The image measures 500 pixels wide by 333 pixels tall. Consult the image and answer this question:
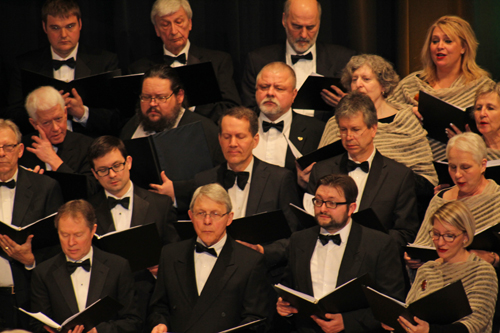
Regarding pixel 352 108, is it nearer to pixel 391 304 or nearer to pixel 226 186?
pixel 226 186

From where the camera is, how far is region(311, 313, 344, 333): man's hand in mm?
3443

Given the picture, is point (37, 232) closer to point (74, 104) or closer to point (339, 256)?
point (74, 104)

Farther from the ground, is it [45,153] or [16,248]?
[45,153]

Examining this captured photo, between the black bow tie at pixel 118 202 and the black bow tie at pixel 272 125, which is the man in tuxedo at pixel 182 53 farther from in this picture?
the black bow tie at pixel 118 202

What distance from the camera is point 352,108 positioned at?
4.08m

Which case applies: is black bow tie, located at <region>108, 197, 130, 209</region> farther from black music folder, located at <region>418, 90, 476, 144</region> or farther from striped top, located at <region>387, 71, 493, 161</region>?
striped top, located at <region>387, 71, 493, 161</region>

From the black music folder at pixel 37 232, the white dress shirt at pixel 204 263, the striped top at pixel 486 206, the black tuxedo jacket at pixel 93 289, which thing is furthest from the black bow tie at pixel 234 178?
the striped top at pixel 486 206

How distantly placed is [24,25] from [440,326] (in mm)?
4568

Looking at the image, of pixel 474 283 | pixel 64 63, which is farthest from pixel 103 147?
pixel 474 283

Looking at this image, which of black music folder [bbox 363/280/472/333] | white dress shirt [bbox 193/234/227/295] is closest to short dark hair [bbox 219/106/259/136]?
white dress shirt [bbox 193/234/227/295]

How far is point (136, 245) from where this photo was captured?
3.81 metres

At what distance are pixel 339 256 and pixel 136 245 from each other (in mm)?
1128

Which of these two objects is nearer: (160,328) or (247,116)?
(160,328)

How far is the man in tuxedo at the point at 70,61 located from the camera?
16.6 feet
